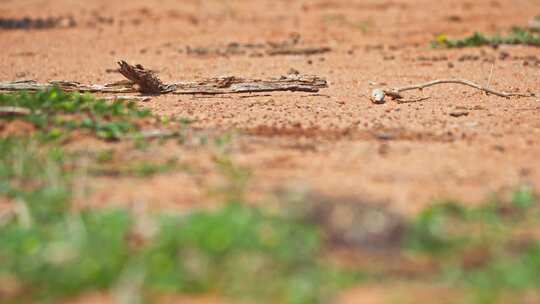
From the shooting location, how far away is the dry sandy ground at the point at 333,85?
5.03m

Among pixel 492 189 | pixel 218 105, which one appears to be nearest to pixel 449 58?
pixel 218 105

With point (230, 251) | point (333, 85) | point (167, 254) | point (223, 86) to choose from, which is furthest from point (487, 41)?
point (167, 254)

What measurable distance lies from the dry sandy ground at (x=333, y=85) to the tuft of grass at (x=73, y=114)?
1.56 ft

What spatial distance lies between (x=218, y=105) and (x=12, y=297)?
12.9ft

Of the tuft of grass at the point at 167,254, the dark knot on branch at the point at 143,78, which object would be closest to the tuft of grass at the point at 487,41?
the dark knot on branch at the point at 143,78

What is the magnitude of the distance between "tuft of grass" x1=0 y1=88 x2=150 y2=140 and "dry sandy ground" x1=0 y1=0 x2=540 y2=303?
476 millimetres

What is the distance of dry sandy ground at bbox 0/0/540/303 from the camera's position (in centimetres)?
503

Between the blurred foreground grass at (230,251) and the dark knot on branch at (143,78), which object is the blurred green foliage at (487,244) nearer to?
the blurred foreground grass at (230,251)

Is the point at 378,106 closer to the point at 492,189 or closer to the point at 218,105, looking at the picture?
the point at 218,105

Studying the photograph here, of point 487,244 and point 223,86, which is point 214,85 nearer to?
point 223,86

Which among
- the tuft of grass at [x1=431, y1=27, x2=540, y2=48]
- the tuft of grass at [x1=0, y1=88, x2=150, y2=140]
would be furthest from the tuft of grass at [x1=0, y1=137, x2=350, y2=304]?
the tuft of grass at [x1=431, y1=27, x2=540, y2=48]

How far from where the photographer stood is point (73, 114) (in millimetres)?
6180

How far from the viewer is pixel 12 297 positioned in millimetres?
3801

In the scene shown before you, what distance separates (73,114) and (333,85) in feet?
11.3
